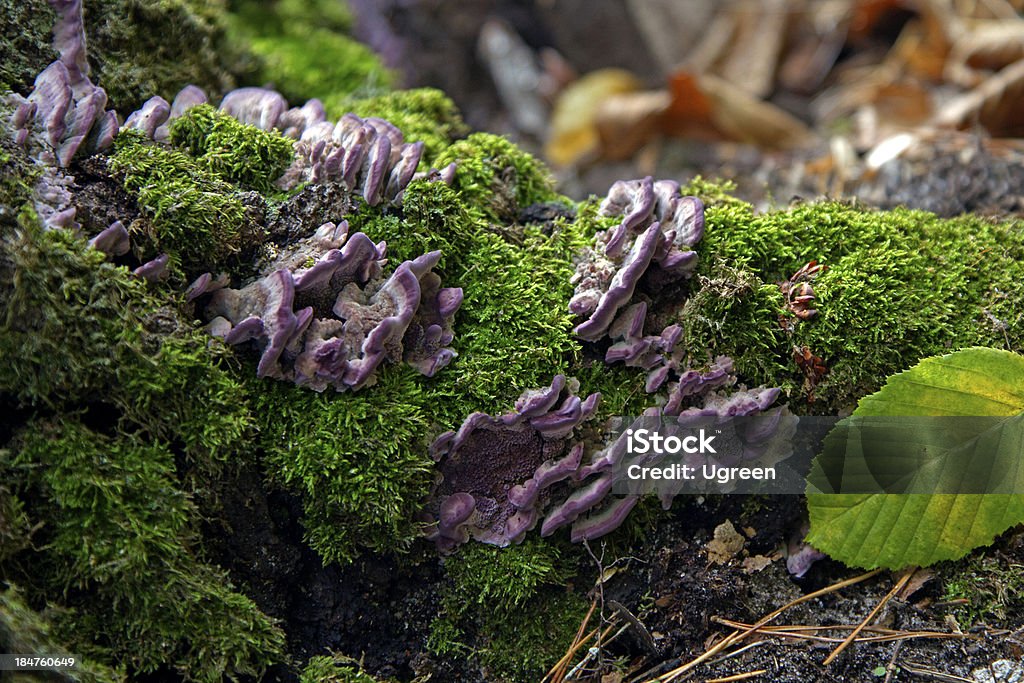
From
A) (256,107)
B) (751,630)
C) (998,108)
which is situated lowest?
(751,630)

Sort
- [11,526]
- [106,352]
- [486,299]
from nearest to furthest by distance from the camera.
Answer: [11,526], [106,352], [486,299]

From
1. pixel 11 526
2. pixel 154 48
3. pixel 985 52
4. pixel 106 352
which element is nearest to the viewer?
pixel 11 526

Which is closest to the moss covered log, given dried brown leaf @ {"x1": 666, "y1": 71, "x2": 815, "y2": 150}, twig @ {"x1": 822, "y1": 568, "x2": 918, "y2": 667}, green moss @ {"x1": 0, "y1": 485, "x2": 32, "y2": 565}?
green moss @ {"x1": 0, "y1": 485, "x2": 32, "y2": 565}

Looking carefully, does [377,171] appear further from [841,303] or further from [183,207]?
[841,303]

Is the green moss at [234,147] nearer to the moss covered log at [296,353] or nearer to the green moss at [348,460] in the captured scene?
the moss covered log at [296,353]

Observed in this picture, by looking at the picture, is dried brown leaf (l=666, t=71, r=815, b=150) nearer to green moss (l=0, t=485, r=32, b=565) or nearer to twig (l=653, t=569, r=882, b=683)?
twig (l=653, t=569, r=882, b=683)

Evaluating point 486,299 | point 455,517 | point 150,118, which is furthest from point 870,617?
point 150,118

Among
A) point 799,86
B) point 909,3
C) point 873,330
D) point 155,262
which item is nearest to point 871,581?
point 873,330

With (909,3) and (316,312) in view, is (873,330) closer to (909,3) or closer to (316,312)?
(316,312)
